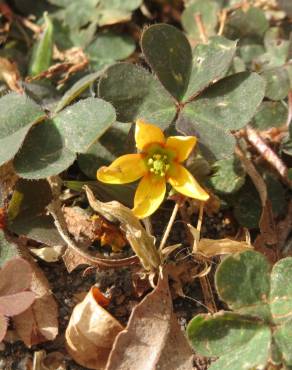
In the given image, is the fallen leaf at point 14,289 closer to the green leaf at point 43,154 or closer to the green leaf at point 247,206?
the green leaf at point 43,154

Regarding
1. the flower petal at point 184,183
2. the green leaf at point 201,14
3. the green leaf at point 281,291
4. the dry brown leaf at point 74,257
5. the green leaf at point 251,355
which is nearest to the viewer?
the green leaf at point 251,355

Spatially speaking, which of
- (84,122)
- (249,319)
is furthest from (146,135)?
(249,319)

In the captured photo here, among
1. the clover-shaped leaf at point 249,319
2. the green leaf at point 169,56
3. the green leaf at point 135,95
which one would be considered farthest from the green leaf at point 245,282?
the green leaf at point 169,56

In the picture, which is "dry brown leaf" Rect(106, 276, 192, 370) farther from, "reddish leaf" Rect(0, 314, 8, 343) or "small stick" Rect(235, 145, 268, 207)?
"small stick" Rect(235, 145, 268, 207)

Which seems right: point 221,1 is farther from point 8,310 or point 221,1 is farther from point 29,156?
point 8,310

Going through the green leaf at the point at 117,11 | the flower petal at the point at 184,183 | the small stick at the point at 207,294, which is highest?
the green leaf at the point at 117,11

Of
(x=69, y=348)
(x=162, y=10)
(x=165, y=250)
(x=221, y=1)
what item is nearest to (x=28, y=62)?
(x=162, y=10)

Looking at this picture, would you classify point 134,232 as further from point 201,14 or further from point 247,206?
point 201,14
